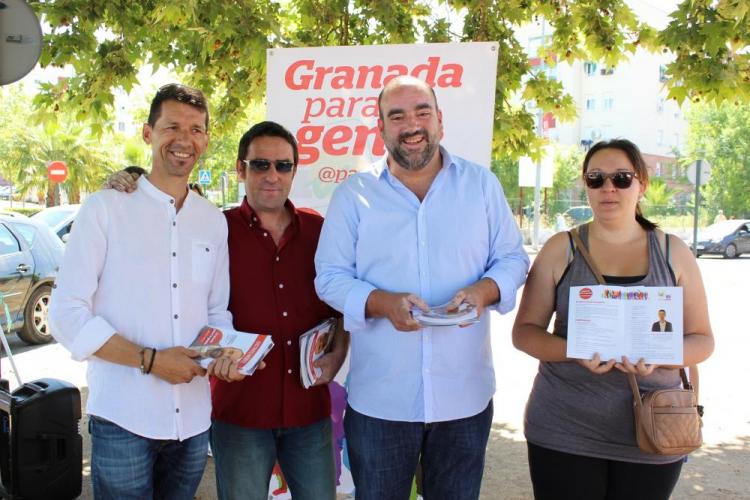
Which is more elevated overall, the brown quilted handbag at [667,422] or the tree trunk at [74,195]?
the tree trunk at [74,195]

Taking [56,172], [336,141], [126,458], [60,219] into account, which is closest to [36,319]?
[60,219]

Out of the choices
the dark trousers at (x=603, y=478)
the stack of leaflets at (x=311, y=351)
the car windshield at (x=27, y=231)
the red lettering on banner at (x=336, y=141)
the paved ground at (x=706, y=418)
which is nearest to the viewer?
the dark trousers at (x=603, y=478)

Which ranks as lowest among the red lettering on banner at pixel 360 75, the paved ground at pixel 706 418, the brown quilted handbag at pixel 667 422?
the paved ground at pixel 706 418

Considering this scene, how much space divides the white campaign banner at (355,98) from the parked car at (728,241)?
24.1 m

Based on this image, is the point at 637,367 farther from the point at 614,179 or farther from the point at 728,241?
the point at 728,241

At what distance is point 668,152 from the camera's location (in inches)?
2267

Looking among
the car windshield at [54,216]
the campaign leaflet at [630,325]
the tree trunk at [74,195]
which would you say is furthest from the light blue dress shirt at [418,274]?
the tree trunk at [74,195]

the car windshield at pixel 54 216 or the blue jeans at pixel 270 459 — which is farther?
the car windshield at pixel 54 216

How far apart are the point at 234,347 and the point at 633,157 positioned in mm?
1730

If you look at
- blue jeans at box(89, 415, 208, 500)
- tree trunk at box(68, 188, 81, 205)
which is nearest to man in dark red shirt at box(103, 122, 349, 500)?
blue jeans at box(89, 415, 208, 500)

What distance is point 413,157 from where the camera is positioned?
8.99 feet

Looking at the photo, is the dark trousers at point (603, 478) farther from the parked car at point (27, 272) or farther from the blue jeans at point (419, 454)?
the parked car at point (27, 272)

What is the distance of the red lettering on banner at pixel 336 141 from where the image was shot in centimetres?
437

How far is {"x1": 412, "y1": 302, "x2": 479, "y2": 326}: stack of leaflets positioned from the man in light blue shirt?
0.13 meters
